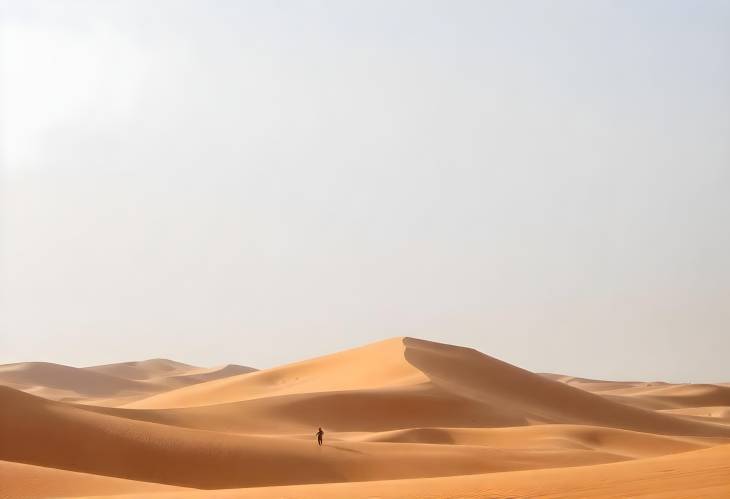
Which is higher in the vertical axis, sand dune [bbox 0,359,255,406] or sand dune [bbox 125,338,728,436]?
sand dune [bbox 0,359,255,406]

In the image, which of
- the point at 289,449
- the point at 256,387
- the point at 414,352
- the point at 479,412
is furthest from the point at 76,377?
the point at 289,449

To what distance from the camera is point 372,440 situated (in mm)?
27453

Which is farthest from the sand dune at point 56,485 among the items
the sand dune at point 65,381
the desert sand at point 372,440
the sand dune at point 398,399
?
the sand dune at point 65,381

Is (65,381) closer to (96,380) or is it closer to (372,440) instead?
(96,380)

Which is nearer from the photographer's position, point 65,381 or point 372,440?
point 372,440

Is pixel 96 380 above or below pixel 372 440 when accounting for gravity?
above

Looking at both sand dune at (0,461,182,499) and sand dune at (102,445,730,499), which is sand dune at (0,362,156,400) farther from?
sand dune at (102,445,730,499)

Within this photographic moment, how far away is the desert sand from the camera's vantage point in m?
14.3

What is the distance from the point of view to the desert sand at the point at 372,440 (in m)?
14.3

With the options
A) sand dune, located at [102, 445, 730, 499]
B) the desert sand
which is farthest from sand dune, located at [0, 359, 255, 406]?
sand dune, located at [102, 445, 730, 499]

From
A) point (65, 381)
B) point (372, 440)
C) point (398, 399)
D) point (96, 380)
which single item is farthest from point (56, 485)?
point (96, 380)

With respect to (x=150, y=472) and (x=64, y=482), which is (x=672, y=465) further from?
(x=150, y=472)

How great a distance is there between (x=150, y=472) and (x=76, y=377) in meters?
65.2

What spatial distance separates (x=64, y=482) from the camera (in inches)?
645
